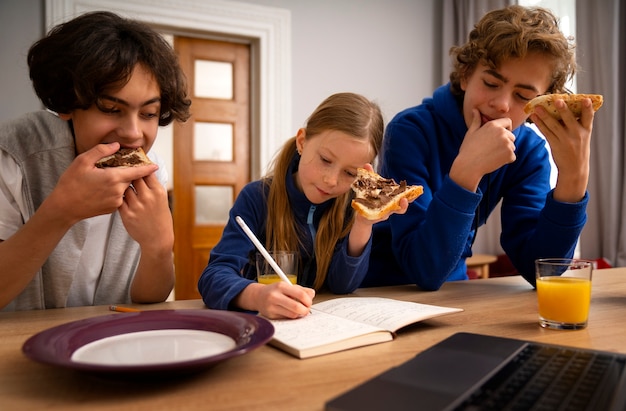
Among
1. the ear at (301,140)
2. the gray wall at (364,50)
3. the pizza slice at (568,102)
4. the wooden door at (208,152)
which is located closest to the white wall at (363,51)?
the gray wall at (364,50)

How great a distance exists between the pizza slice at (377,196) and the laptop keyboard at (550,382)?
1.86 feet

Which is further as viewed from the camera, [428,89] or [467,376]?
[428,89]

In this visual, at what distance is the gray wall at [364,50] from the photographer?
4.25 meters

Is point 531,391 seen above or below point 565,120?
below

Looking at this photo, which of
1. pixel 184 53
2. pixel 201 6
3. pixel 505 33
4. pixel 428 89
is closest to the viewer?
pixel 505 33

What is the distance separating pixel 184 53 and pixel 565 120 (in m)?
3.33

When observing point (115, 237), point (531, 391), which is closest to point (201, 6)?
point (115, 237)

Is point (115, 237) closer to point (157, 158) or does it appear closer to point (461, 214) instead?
point (157, 158)

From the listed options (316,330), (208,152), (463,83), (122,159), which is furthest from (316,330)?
(208,152)

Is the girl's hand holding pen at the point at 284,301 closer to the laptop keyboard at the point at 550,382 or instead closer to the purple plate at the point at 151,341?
the purple plate at the point at 151,341

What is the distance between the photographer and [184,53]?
4.11 meters

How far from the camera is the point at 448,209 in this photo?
56.7 inches

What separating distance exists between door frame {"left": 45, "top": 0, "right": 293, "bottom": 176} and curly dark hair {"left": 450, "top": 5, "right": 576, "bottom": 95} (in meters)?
2.31

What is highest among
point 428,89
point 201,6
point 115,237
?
point 201,6
